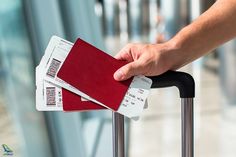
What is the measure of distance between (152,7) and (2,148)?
20.6 metres

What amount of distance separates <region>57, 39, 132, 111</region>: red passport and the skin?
1.0 inches

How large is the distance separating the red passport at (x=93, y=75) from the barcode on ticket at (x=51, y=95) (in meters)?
0.04

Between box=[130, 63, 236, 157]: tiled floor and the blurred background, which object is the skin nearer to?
the blurred background

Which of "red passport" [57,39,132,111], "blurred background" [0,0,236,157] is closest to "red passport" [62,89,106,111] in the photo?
"red passport" [57,39,132,111]

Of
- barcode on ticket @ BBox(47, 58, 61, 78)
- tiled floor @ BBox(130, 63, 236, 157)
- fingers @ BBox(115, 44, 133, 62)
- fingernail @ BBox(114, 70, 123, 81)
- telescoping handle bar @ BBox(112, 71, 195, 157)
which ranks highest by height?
fingers @ BBox(115, 44, 133, 62)

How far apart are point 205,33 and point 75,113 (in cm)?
282

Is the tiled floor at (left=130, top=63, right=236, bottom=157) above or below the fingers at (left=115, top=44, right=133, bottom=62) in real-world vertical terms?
below

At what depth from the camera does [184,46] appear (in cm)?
114

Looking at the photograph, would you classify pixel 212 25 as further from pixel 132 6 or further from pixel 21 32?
pixel 132 6

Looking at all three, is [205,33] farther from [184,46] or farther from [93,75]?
[93,75]

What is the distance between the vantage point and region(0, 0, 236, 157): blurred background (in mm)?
2375

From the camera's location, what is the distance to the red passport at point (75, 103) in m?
1.01

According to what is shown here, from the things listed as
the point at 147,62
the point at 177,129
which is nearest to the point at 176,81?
the point at 147,62

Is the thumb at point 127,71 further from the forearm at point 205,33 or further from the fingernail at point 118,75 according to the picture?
the forearm at point 205,33
